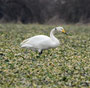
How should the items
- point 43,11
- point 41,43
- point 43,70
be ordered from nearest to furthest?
point 43,70 → point 41,43 → point 43,11

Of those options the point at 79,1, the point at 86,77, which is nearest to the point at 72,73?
the point at 86,77

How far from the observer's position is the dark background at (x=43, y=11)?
32.2 meters

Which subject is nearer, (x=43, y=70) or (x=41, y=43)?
(x=43, y=70)

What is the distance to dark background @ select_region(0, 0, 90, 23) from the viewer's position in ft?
105

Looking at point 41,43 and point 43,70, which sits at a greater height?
point 41,43

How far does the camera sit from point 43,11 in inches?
1339

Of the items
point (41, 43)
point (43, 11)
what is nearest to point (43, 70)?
point (41, 43)

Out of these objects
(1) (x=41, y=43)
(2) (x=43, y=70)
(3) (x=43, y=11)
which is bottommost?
(2) (x=43, y=70)

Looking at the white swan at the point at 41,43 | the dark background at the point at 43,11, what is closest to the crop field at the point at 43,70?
the white swan at the point at 41,43

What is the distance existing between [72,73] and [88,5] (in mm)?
26579

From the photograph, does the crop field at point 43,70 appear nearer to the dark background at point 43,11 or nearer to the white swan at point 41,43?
the white swan at point 41,43

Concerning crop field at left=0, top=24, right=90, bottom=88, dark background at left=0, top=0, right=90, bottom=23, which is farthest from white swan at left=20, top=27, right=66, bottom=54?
dark background at left=0, top=0, right=90, bottom=23

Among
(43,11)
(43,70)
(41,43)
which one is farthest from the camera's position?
(43,11)

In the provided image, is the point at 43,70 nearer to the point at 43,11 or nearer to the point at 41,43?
the point at 41,43
